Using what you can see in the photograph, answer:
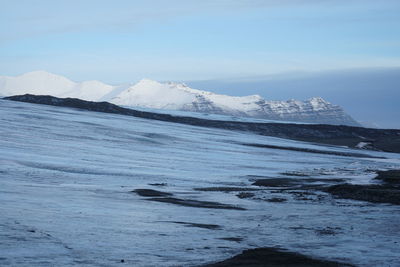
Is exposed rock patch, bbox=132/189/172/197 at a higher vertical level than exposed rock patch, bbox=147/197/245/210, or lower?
lower

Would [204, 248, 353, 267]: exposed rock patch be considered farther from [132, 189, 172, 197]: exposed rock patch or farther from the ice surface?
[132, 189, 172, 197]: exposed rock patch

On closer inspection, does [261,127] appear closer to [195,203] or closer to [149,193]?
[149,193]

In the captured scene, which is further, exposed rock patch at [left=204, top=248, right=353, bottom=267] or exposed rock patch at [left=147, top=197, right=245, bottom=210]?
exposed rock patch at [left=147, top=197, right=245, bottom=210]

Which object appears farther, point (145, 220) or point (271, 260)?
point (145, 220)

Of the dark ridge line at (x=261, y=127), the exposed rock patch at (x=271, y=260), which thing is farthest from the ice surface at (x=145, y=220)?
the dark ridge line at (x=261, y=127)

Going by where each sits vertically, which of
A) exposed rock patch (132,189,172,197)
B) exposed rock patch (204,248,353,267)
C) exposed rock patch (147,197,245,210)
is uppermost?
exposed rock patch (204,248,353,267)

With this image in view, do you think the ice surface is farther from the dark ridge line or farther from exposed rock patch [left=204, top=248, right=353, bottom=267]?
the dark ridge line

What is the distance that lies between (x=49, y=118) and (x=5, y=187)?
67.0 m

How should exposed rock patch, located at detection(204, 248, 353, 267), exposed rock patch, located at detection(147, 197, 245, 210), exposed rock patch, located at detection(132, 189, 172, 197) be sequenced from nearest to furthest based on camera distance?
1. exposed rock patch, located at detection(204, 248, 353, 267)
2. exposed rock patch, located at detection(147, 197, 245, 210)
3. exposed rock patch, located at detection(132, 189, 172, 197)

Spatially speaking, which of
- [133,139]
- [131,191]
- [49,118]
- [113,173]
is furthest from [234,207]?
[49,118]

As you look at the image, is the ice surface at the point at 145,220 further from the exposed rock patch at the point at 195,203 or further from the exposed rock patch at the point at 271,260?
the exposed rock patch at the point at 195,203

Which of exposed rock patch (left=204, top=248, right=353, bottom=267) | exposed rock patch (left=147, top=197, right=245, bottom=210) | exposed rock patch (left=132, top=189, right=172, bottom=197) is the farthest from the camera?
exposed rock patch (left=132, top=189, right=172, bottom=197)

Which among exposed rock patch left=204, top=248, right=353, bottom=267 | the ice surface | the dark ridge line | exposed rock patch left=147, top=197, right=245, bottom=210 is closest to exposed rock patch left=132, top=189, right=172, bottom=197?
the ice surface

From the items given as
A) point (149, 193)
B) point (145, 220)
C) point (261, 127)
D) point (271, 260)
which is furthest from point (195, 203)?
point (261, 127)
